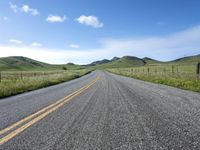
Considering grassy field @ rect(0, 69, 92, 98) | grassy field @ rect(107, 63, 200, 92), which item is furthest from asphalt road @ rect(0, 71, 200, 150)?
grassy field @ rect(107, 63, 200, 92)

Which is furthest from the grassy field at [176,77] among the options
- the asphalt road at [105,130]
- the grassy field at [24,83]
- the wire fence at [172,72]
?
the grassy field at [24,83]

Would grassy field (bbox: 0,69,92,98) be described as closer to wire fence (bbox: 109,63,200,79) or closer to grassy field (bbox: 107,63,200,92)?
grassy field (bbox: 107,63,200,92)

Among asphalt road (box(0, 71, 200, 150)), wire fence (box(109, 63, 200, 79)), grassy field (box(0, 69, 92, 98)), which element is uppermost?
wire fence (box(109, 63, 200, 79))

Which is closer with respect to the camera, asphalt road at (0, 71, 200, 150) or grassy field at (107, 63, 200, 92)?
asphalt road at (0, 71, 200, 150)

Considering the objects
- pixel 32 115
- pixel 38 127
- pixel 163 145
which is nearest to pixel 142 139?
pixel 163 145

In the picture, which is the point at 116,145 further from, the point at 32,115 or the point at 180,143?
the point at 32,115

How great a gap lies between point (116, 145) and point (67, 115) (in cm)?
236

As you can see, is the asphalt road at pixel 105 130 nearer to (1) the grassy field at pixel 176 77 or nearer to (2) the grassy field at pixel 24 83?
(2) the grassy field at pixel 24 83

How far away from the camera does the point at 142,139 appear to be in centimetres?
332

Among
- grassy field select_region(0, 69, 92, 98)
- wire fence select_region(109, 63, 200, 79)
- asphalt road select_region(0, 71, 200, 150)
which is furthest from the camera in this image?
wire fence select_region(109, 63, 200, 79)

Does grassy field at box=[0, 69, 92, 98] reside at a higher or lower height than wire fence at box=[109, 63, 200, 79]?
lower

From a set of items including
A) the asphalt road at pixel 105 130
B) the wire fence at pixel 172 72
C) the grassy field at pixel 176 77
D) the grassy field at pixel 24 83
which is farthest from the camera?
the wire fence at pixel 172 72

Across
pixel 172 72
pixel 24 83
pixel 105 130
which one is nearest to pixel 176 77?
pixel 172 72

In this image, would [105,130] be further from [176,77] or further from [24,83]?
[176,77]
